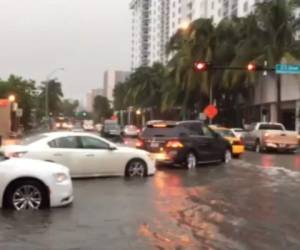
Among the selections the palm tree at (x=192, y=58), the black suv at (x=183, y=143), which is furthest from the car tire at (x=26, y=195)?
the palm tree at (x=192, y=58)

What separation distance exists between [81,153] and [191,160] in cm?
691

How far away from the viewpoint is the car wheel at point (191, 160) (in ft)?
83.3

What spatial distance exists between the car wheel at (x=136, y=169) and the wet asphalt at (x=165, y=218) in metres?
1.17

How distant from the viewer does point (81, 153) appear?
19500mm

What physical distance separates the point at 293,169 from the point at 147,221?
14.4 m

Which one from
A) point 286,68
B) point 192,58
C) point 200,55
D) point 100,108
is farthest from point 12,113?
point 100,108

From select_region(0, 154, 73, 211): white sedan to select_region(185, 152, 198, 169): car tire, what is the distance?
12400 millimetres

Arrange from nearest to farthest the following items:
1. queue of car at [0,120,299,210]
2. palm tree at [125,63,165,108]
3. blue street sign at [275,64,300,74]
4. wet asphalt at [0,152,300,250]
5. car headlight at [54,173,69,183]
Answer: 1. wet asphalt at [0,152,300,250]
2. queue of car at [0,120,299,210]
3. car headlight at [54,173,69,183]
4. blue street sign at [275,64,300,74]
5. palm tree at [125,63,165,108]

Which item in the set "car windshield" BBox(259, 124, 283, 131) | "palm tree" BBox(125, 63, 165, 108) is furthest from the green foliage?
"car windshield" BBox(259, 124, 283, 131)

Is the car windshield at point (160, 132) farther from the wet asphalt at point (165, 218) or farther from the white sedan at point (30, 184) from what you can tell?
the white sedan at point (30, 184)

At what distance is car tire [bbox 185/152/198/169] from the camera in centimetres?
2539

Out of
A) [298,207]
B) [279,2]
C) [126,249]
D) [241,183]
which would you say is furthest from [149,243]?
[279,2]

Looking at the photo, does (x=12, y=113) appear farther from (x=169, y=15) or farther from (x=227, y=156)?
(x=169, y=15)

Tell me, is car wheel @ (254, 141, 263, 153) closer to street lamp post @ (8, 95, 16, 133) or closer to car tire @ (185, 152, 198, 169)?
car tire @ (185, 152, 198, 169)
